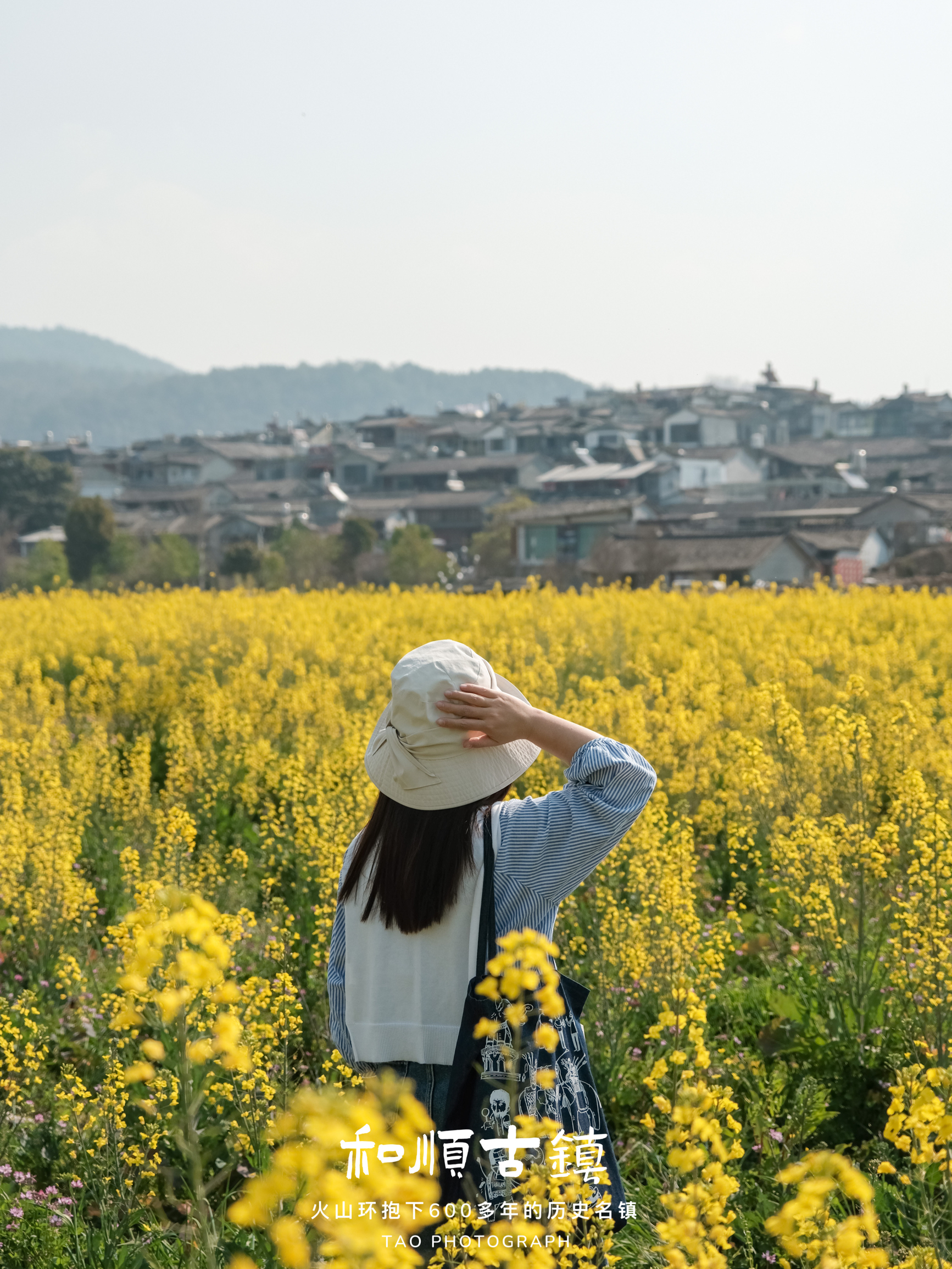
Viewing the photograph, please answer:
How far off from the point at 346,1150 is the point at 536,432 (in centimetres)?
5784

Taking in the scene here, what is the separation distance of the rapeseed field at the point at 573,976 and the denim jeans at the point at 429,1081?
0.21 m

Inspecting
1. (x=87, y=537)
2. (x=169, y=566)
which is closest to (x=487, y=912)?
(x=169, y=566)

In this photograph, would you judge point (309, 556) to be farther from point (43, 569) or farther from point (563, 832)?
point (563, 832)

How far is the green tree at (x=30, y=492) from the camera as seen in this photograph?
4397cm

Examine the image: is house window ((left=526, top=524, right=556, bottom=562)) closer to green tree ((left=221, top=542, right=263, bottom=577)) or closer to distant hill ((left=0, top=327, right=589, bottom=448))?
green tree ((left=221, top=542, right=263, bottom=577))

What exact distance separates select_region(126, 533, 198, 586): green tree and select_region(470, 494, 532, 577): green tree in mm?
8490

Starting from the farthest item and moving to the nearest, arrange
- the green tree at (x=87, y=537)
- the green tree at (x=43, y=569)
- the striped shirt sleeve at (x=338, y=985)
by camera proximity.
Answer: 1. the green tree at (x=87, y=537)
2. the green tree at (x=43, y=569)
3. the striped shirt sleeve at (x=338, y=985)

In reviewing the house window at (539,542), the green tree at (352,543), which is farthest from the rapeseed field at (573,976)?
the house window at (539,542)

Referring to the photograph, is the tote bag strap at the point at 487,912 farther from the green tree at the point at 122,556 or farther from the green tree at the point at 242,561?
the green tree at the point at 122,556

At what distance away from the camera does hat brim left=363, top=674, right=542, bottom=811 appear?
1.82 meters

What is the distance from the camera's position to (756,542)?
80.7 feet

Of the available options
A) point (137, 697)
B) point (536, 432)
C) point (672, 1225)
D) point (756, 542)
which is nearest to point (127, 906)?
point (672, 1225)

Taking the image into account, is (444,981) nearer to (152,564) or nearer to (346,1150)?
(346,1150)

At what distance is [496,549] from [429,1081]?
33.3 m
